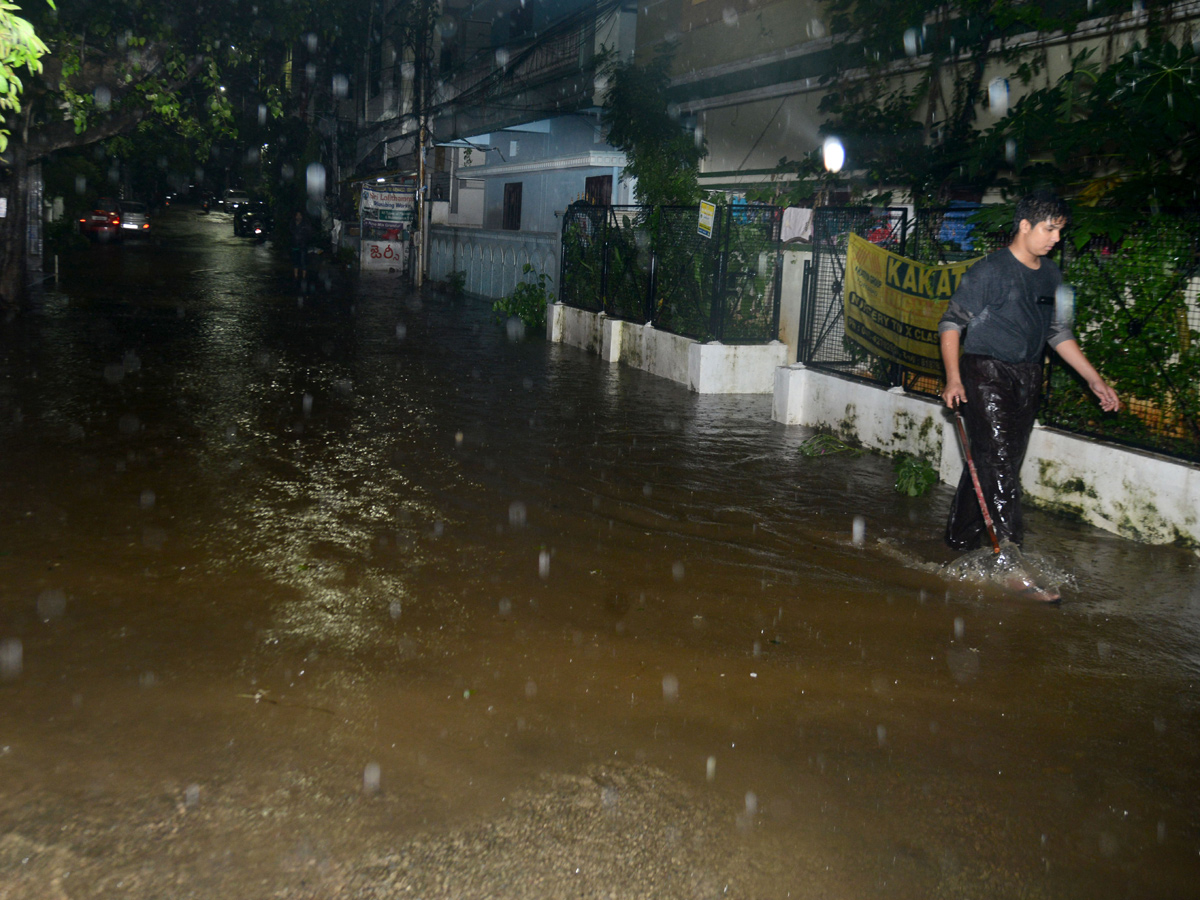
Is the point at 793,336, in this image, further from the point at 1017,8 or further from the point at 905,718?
the point at 905,718

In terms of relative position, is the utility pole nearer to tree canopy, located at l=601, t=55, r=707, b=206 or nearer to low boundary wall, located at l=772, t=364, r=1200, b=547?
tree canopy, located at l=601, t=55, r=707, b=206

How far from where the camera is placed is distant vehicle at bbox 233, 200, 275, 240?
47.9 m

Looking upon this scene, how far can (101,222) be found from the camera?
40375 mm

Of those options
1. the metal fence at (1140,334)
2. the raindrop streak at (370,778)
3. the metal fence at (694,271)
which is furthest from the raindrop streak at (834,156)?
the raindrop streak at (370,778)

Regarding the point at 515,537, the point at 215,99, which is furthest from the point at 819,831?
the point at 215,99

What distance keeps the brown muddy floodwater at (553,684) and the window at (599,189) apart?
49.6 ft

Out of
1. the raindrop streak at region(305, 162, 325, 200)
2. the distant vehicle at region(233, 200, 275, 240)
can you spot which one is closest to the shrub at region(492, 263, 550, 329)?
the raindrop streak at region(305, 162, 325, 200)

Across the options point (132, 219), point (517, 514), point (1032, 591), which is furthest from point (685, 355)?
point (132, 219)

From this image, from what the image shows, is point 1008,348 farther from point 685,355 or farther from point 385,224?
point 385,224

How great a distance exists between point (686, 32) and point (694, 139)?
6.90ft

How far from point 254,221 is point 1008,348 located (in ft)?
153

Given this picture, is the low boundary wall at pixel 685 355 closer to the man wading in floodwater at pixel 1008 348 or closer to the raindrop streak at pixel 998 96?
the raindrop streak at pixel 998 96

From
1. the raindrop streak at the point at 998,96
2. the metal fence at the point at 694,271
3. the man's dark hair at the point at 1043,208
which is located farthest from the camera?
the metal fence at the point at 694,271

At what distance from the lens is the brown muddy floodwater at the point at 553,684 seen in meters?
3.32
